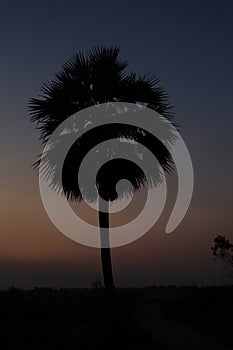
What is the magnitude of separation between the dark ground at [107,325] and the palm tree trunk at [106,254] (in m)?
0.94

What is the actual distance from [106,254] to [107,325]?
8.44 meters

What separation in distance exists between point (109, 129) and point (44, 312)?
17.0m

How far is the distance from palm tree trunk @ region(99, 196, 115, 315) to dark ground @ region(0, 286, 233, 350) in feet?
3.09

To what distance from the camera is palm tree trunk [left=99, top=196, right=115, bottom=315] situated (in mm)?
17547

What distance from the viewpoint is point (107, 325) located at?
82.8 feet

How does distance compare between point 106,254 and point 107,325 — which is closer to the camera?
point 106,254

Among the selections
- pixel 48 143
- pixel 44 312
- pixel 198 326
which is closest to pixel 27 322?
pixel 44 312

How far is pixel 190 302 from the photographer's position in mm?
41688

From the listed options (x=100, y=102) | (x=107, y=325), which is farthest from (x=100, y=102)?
(x=107, y=325)

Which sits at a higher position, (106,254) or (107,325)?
(106,254)

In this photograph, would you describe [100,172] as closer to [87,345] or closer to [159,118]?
[159,118]

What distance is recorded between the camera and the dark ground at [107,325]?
786 inches

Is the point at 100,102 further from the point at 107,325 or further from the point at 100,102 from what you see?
the point at 107,325

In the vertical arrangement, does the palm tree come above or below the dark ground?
above
